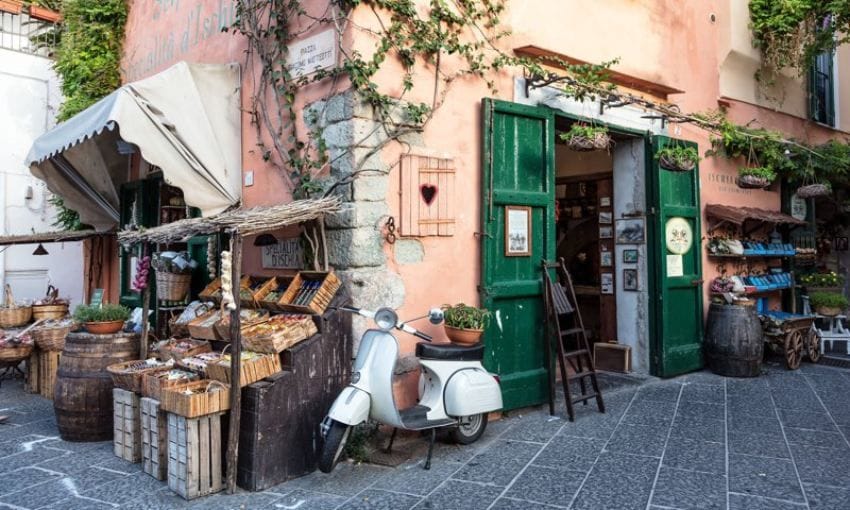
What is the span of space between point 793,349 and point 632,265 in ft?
7.69

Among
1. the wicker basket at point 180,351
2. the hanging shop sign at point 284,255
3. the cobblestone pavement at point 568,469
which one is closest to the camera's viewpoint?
the cobblestone pavement at point 568,469

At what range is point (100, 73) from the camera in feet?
25.5

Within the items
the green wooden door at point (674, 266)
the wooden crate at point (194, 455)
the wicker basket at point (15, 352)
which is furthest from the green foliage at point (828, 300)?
the wicker basket at point (15, 352)

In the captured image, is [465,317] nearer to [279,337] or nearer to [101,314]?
[279,337]

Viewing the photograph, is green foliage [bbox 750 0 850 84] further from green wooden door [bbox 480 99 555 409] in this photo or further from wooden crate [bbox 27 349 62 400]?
wooden crate [bbox 27 349 62 400]

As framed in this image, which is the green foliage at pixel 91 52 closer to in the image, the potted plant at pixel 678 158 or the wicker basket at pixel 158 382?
the wicker basket at pixel 158 382

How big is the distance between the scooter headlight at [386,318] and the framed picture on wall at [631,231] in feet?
12.8

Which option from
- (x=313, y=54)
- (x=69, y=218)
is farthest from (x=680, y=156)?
(x=69, y=218)

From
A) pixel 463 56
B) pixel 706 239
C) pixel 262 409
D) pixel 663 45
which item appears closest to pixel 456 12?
pixel 463 56

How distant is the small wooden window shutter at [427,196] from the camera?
4.62 meters

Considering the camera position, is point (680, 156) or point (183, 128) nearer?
point (183, 128)

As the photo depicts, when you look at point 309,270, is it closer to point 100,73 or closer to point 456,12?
point 456,12

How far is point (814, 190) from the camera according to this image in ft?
25.2

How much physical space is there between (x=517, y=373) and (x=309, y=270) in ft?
6.65
